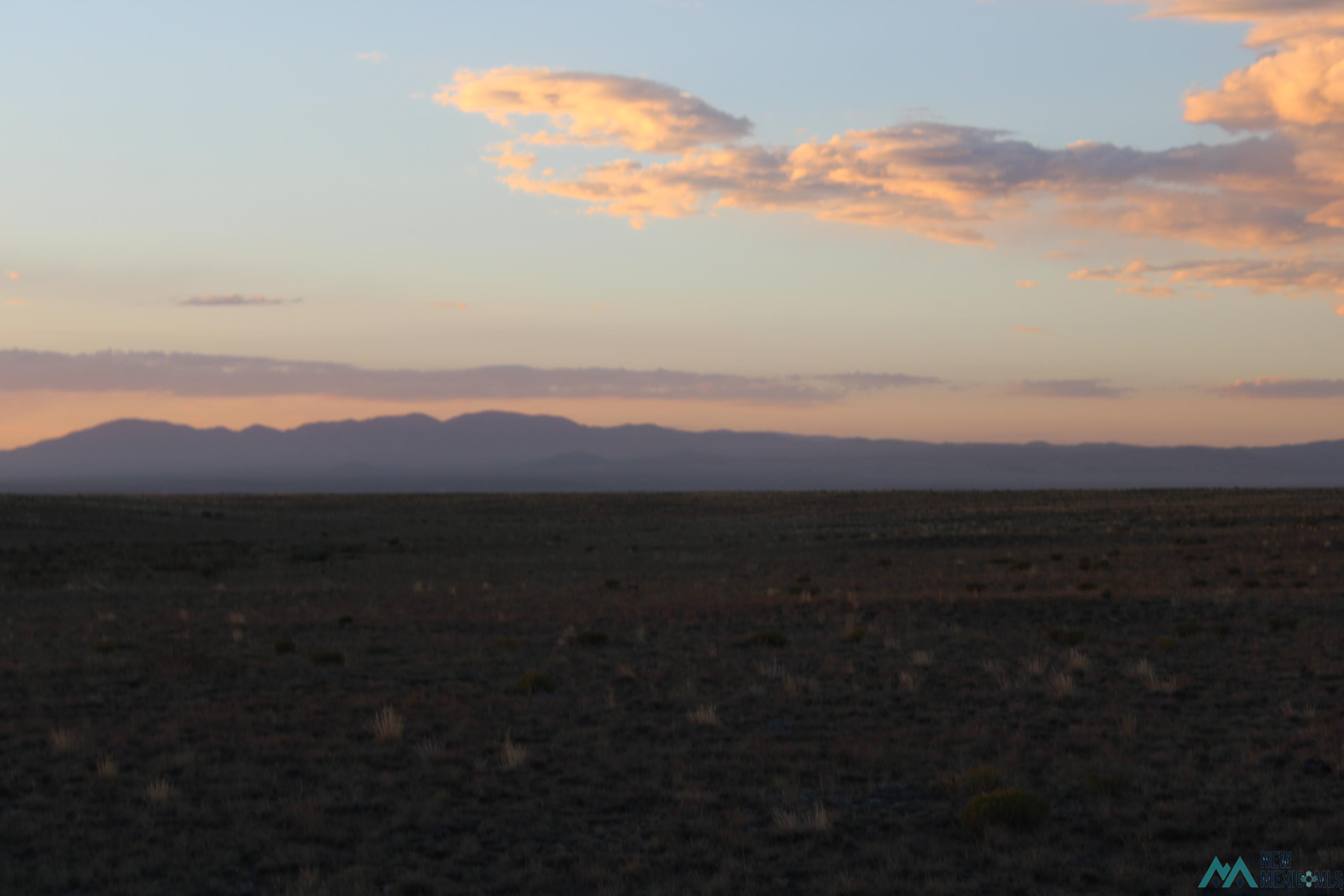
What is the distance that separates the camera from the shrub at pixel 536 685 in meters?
15.8

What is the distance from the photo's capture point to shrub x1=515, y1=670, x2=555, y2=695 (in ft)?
51.8

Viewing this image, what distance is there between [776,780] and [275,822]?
493 centimetres

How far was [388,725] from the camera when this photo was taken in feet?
43.2

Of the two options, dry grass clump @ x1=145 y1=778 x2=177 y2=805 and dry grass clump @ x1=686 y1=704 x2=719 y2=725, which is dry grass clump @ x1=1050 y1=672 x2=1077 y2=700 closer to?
dry grass clump @ x1=686 y1=704 x2=719 y2=725

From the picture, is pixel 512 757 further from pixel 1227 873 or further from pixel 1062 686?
pixel 1062 686

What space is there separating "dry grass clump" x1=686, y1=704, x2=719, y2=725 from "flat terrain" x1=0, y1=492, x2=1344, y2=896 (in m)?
0.03

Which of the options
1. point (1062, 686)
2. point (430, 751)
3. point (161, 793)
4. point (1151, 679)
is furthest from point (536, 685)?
point (1151, 679)

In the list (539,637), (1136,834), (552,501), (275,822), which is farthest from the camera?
(552,501)

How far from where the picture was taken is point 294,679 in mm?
16859

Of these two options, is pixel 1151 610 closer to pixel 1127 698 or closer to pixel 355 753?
pixel 1127 698

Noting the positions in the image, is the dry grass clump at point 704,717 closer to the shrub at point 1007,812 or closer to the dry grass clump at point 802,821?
the dry grass clump at point 802,821

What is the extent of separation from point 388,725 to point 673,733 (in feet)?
11.6

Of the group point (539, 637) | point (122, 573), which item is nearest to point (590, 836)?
point (539, 637)

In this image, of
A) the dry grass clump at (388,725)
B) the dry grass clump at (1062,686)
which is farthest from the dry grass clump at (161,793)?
the dry grass clump at (1062,686)
